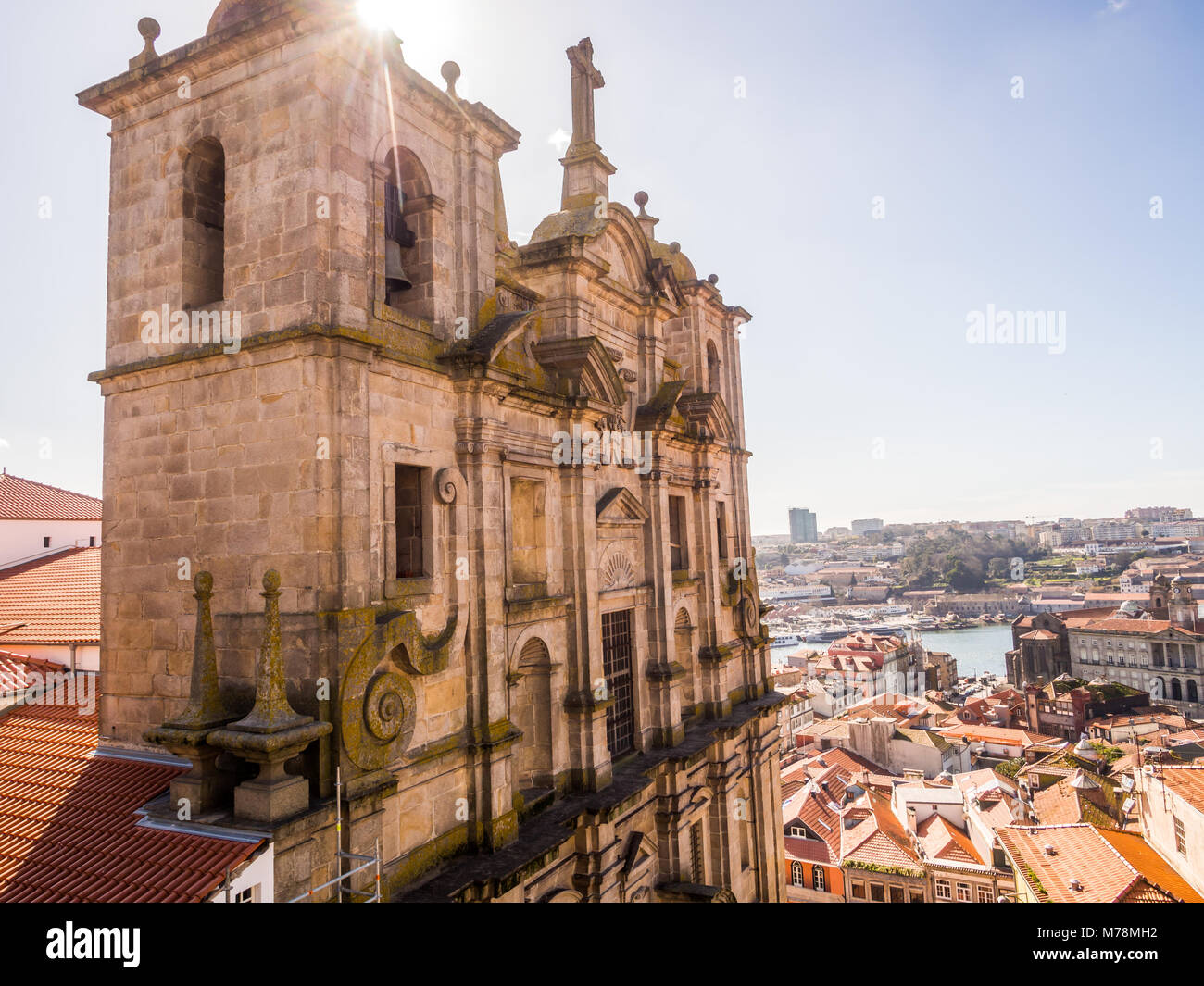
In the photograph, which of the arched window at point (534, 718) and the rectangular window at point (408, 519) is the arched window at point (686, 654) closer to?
the arched window at point (534, 718)

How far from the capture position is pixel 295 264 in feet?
33.0

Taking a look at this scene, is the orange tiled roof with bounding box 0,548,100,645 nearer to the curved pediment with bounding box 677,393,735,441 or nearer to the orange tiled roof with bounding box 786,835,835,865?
the curved pediment with bounding box 677,393,735,441

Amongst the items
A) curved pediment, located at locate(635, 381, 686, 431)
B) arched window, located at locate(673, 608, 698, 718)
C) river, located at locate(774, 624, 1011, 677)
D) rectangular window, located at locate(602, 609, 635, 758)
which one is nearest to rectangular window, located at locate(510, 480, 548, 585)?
rectangular window, located at locate(602, 609, 635, 758)

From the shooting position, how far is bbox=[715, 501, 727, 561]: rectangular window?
83.6 ft

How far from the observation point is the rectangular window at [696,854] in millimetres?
20533

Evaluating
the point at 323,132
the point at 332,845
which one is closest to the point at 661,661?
the point at 332,845

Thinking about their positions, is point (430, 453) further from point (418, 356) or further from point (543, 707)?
point (543, 707)

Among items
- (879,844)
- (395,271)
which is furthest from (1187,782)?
(395,271)

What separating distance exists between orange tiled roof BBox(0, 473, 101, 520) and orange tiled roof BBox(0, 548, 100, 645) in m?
2.43

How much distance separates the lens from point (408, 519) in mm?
11961

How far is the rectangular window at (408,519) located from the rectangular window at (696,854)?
1268cm

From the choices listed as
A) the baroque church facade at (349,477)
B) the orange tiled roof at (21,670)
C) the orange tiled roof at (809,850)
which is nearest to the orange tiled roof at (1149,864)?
the orange tiled roof at (809,850)
